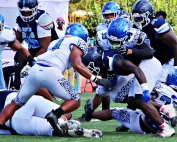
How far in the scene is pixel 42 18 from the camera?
26.9 feet

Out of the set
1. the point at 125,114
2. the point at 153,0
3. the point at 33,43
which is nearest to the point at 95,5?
the point at 153,0

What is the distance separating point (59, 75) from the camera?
6.21 m

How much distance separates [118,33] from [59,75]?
2.47 feet

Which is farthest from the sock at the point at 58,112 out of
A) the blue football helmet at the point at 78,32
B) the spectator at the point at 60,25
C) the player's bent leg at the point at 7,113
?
the spectator at the point at 60,25

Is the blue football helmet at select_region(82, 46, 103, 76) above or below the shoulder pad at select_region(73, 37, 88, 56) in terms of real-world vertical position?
below

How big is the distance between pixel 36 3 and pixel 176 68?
80.7 inches

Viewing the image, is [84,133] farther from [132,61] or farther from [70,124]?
[132,61]

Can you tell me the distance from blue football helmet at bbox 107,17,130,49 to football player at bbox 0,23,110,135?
0.27 m

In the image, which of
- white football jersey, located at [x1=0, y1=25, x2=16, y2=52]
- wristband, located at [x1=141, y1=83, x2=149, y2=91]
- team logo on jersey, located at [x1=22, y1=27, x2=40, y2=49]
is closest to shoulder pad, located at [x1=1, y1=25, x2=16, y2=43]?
white football jersey, located at [x1=0, y1=25, x2=16, y2=52]

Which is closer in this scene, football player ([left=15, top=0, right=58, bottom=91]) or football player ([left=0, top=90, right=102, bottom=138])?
football player ([left=0, top=90, right=102, bottom=138])

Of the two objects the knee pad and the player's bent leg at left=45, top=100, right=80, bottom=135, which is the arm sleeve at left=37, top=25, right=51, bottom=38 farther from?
the player's bent leg at left=45, top=100, right=80, bottom=135

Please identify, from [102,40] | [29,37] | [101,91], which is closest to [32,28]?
[29,37]

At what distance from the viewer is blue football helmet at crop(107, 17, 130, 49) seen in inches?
250

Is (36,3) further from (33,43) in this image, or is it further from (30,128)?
(30,128)
